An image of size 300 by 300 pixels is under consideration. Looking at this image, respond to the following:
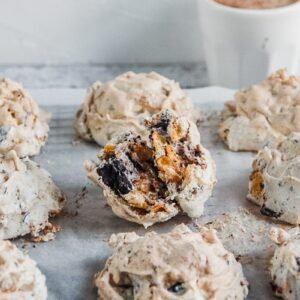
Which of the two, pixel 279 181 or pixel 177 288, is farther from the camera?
pixel 279 181

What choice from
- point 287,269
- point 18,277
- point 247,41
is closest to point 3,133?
point 18,277

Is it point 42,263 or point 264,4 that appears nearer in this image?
point 42,263

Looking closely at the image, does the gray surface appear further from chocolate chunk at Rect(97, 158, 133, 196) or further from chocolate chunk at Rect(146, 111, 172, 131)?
chocolate chunk at Rect(97, 158, 133, 196)

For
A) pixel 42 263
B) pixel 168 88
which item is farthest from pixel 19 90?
pixel 42 263

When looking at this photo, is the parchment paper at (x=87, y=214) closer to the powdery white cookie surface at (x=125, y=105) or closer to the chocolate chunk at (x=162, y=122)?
the powdery white cookie surface at (x=125, y=105)

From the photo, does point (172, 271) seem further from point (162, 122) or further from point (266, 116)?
point (266, 116)

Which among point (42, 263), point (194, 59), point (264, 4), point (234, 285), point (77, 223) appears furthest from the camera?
point (194, 59)

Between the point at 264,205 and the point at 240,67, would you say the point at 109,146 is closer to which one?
the point at 264,205

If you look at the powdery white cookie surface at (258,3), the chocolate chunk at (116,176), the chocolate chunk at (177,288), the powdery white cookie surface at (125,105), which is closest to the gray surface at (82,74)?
the powdery white cookie surface at (258,3)

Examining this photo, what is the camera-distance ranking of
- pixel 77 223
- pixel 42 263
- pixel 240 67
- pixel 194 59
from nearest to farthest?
pixel 42 263
pixel 77 223
pixel 240 67
pixel 194 59
